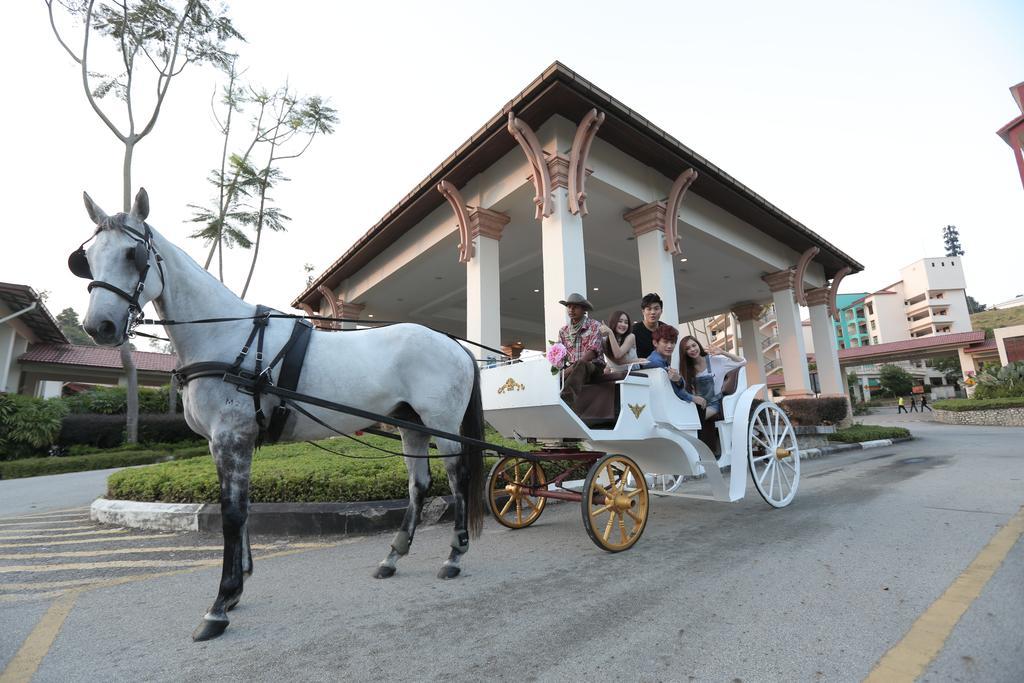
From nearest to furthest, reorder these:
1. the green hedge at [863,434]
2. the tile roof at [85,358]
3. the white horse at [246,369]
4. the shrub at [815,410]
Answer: the white horse at [246,369] → the green hedge at [863,434] → the shrub at [815,410] → the tile roof at [85,358]

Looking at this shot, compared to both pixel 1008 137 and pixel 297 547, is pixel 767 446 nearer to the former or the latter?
pixel 297 547

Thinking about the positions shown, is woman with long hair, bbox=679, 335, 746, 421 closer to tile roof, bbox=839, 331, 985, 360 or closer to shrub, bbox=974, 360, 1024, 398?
shrub, bbox=974, 360, 1024, 398

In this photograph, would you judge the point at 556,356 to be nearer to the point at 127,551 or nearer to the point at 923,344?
the point at 127,551

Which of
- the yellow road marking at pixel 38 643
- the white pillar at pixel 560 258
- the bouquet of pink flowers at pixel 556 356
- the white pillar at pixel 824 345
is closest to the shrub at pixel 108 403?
the white pillar at pixel 560 258

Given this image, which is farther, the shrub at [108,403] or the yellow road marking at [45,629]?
the shrub at [108,403]

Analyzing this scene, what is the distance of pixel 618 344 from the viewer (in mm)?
4035

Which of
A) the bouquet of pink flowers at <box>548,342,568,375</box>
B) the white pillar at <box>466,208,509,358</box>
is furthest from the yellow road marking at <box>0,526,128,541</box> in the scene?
the white pillar at <box>466,208,509,358</box>

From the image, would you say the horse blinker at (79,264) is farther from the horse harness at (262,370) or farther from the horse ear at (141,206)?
the horse harness at (262,370)

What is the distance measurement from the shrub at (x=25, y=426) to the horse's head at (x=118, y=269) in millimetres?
14087

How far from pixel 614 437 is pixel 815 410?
10662 mm

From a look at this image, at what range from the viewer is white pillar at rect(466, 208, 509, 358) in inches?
324

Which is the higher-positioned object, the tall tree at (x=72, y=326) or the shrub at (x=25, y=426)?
the tall tree at (x=72, y=326)

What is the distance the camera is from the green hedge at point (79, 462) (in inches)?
409

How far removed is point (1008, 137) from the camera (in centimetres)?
1152
